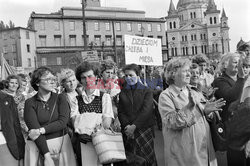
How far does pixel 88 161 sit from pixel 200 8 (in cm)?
12620

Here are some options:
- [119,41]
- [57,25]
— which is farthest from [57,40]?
[119,41]

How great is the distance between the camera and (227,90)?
4.35 meters

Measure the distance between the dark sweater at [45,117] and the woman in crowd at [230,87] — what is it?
6.75 feet

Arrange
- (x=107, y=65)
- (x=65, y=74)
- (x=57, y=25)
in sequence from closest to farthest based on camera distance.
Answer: (x=65, y=74) → (x=107, y=65) → (x=57, y=25)

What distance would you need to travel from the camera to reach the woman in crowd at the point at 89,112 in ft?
13.5

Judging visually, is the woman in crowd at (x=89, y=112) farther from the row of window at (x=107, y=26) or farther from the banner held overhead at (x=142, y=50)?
the row of window at (x=107, y=26)

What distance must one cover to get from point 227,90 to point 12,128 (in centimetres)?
322

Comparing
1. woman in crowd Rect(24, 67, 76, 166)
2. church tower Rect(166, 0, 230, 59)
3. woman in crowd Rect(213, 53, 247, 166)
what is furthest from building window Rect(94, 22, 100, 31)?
woman in crowd Rect(24, 67, 76, 166)

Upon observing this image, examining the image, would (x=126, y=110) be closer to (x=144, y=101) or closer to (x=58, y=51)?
(x=144, y=101)

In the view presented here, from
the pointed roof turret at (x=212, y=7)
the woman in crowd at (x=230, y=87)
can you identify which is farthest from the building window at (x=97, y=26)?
the woman in crowd at (x=230, y=87)

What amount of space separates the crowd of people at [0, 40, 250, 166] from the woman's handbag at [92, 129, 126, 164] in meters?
0.12

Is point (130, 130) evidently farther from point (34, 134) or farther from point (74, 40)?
point (74, 40)

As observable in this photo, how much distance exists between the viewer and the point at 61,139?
405cm

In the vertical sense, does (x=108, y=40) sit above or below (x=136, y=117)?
above
